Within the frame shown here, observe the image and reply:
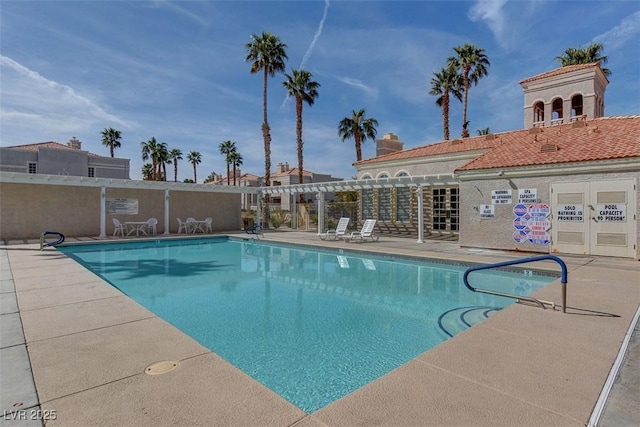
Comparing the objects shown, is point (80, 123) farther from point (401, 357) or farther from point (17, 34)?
point (401, 357)

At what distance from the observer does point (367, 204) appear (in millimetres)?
21812

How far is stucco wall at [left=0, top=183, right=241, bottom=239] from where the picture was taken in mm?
16594

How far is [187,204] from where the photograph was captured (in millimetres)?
22047

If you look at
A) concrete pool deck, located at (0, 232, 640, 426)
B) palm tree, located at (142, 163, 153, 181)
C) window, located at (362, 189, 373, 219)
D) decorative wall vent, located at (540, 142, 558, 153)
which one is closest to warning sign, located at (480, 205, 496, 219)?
decorative wall vent, located at (540, 142, 558, 153)

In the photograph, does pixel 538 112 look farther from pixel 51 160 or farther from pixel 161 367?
pixel 51 160

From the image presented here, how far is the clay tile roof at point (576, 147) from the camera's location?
416 inches

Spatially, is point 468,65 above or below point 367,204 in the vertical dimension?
above

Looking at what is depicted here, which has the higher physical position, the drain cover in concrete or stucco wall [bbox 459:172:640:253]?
Result: stucco wall [bbox 459:172:640:253]

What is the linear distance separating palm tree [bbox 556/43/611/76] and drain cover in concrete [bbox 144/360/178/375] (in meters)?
37.4

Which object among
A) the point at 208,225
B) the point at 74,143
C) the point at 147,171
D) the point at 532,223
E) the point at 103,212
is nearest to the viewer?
the point at 532,223

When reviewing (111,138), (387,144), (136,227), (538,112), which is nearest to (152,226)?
(136,227)

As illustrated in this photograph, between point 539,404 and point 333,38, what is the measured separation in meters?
16.1

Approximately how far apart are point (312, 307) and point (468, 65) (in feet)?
95.4

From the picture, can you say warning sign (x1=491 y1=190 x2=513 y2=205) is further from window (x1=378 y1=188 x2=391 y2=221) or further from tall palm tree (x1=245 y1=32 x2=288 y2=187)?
tall palm tree (x1=245 y1=32 x2=288 y2=187)
